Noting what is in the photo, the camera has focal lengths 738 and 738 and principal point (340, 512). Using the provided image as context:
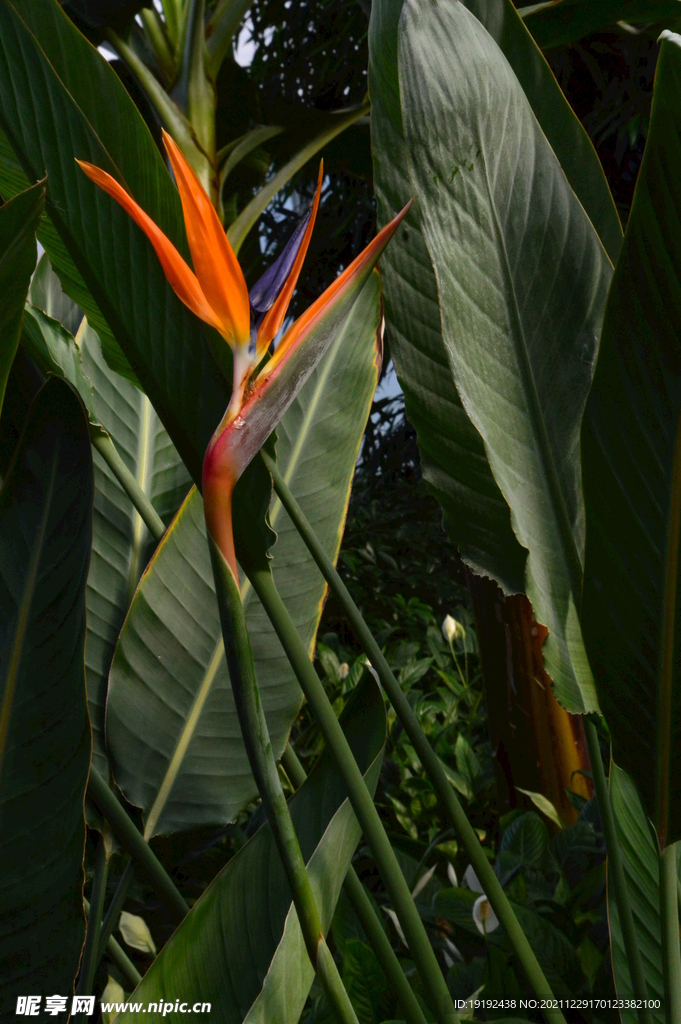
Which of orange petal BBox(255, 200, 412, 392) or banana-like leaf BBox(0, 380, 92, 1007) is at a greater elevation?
orange petal BBox(255, 200, 412, 392)

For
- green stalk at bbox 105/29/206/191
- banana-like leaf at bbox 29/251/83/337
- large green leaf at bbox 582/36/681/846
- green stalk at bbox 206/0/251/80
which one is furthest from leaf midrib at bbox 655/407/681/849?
green stalk at bbox 206/0/251/80

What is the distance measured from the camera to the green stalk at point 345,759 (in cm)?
28

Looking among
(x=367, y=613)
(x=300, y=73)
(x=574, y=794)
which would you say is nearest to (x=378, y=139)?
(x=574, y=794)

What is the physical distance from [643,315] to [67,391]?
226 millimetres

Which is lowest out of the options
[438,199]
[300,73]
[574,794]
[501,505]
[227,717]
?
[574,794]

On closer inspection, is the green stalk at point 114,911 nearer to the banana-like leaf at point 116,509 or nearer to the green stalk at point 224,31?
the banana-like leaf at point 116,509

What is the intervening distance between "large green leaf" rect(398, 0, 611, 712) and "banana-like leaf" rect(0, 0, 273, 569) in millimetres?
102

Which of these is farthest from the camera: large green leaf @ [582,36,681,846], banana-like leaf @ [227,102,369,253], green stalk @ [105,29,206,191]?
banana-like leaf @ [227,102,369,253]

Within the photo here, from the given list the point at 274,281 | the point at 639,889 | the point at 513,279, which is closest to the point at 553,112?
the point at 513,279

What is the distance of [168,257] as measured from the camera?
0.24 meters

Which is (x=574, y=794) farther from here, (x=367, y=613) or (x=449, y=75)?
(x=367, y=613)

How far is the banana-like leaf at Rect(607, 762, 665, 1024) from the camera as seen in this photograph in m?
0.45

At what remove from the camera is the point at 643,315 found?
0.80 ft

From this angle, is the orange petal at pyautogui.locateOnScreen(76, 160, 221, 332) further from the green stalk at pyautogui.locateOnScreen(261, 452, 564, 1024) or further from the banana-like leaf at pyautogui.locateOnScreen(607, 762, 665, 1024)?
the banana-like leaf at pyautogui.locateOnScreen(607, 762, 665, 1024)
